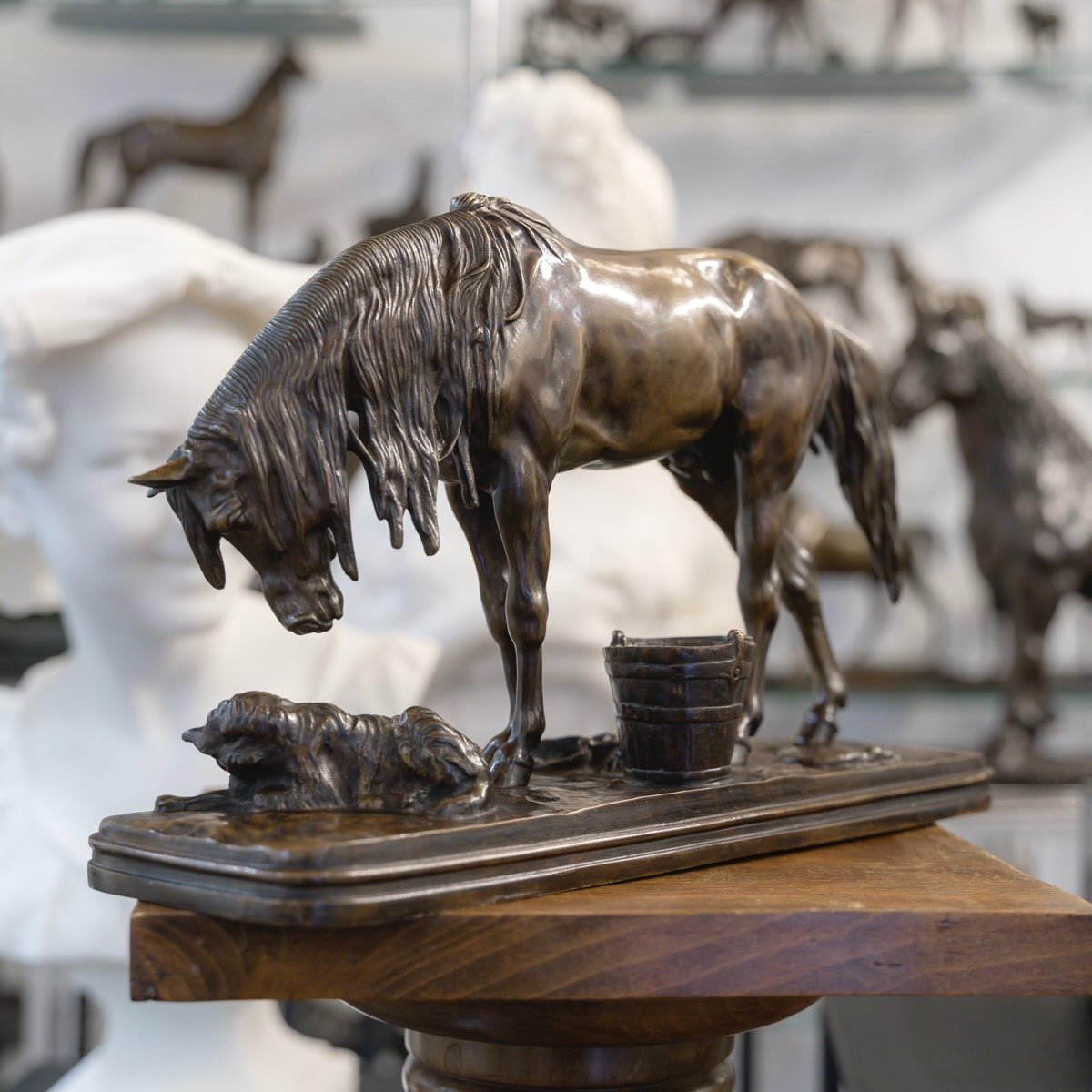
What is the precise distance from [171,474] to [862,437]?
0.43 m

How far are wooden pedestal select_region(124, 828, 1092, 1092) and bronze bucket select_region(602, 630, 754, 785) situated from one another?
0.06 m

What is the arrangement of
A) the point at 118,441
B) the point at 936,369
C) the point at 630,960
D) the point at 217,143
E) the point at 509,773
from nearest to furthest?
the point at 630,960 → the point at 509,773 → the point at 118,441 → the point at 936,369 → the point at 217,143

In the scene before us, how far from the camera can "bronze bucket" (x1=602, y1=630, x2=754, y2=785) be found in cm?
60

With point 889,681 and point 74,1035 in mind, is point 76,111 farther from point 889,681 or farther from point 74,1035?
point 889,681

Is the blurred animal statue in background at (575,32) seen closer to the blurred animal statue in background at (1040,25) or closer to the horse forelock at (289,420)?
the blurred animal statue in background at (1040,25)

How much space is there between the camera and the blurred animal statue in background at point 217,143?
1.75m

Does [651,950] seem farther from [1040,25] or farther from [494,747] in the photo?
[1040,25]

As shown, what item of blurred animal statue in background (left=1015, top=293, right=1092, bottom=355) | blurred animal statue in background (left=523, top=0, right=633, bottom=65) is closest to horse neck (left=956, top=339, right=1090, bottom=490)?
blurred animal statue in background (left=1015, top=293, right=1092, bottom=355)

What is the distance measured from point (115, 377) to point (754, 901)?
60 cm

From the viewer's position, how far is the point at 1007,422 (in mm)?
1646

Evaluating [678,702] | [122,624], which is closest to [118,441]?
[122,624]

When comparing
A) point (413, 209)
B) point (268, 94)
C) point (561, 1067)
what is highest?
point (268, 94)

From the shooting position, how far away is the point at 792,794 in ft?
2.19

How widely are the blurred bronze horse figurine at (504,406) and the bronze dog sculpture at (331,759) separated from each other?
42 millimetres
